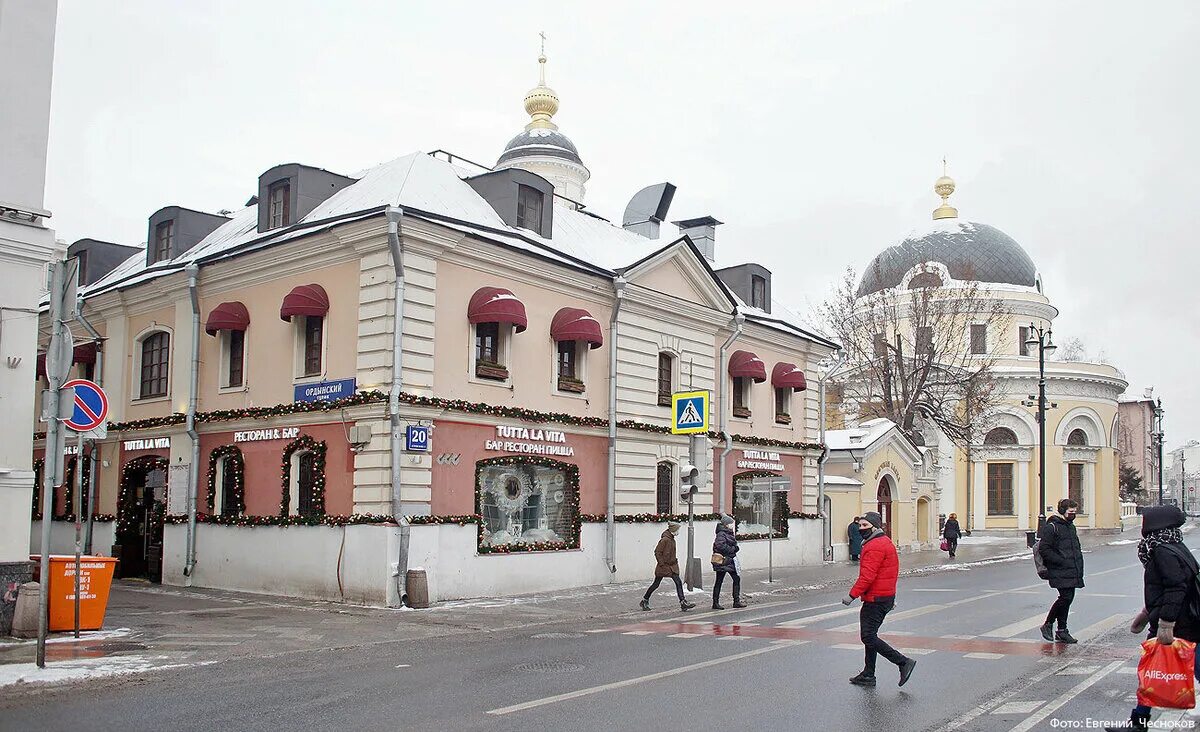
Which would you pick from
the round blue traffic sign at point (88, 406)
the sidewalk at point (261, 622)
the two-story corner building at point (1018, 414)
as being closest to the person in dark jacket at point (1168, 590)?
the sidewalk at point (261, 622)

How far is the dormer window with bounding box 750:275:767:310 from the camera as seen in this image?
31538mm

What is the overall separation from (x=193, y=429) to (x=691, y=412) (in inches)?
423

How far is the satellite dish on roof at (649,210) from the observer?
100ft

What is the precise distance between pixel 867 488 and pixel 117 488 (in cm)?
2223

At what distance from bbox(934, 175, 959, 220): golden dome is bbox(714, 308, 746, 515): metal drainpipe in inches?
1728

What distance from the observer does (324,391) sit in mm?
20250

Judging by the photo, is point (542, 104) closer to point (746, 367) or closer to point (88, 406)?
point (746, 367)

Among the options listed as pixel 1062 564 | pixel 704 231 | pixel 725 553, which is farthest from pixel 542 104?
pixel 1062 564

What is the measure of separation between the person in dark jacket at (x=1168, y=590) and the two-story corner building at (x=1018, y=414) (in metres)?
49.6

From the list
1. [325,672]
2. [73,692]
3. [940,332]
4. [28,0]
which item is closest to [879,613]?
[325,672]

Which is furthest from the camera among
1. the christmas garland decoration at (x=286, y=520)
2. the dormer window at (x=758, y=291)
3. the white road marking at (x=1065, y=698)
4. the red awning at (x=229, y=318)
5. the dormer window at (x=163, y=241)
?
the dormer window at (x=758, y=291)

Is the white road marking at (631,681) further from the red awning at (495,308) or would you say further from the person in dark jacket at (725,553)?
the red awning at (495,308)

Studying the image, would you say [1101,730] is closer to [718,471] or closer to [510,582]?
[510,582]

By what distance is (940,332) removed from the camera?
4262cm
